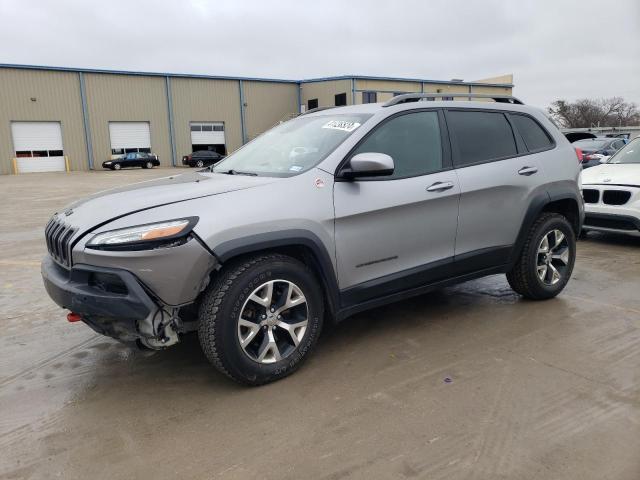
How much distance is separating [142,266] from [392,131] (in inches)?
80.9

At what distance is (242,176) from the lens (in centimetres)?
372

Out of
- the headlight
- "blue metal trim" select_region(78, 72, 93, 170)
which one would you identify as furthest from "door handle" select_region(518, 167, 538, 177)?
"blue metal trim" select_region(78, 72, 93, 170)

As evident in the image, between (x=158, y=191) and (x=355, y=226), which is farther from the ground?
(x=158, y=191)

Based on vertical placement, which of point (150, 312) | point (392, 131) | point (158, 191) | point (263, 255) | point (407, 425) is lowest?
point (407, 425)

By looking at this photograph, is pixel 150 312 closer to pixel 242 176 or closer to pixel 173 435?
pixel 173 435

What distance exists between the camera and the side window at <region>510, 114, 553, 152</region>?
15.4ft

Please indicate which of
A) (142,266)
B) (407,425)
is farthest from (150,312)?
(407,425)

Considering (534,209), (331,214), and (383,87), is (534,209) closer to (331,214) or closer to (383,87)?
(331,214)

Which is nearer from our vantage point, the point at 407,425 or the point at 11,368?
the point at 407,425

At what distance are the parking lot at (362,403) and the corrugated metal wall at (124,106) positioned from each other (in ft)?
131

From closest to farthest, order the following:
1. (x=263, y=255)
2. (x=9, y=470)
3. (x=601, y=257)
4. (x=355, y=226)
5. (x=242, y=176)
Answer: (x=9, y=470) → (x=263, y=255) → (x=355, y=226) → (x=242, y=176) → (x=601, y=257)

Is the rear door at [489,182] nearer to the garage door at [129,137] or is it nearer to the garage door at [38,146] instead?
the garage door at [38,146]

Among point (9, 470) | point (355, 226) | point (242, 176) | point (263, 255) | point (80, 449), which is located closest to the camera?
point (9, 470)

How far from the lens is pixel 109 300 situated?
111 inches
